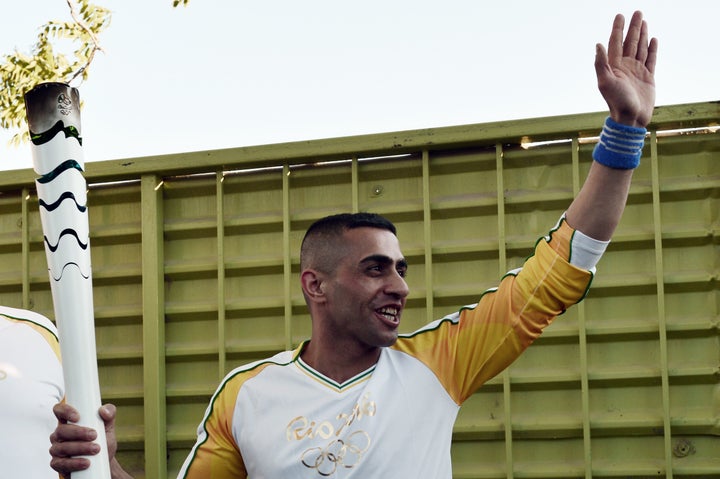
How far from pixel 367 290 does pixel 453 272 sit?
1754 mm

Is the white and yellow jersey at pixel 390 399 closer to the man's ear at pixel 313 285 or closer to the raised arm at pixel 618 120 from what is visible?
the raised arm at pixel 618 120

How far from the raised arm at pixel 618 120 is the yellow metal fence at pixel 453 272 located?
197 cm

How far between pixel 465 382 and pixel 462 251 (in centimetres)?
179

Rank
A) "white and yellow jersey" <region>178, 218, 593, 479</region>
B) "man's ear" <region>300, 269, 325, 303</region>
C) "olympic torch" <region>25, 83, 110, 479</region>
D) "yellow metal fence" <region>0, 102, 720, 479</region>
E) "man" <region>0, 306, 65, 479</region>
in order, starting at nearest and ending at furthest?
"olympic torch" <region>25, 83, 110, 479</region>
"man" <region>0, 306, 65, 479</region>
"white and yellow jersey" <region>178, 218, 593, 479</region>
"man's ear" <region>300, 269, 325, 303</region>
"yellow metal fence" <region>0, 102, 720, 479</region>

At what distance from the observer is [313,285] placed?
3.62 m

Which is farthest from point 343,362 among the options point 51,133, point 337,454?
point 51,133

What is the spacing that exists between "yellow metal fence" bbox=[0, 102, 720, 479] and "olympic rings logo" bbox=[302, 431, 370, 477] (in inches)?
71.1

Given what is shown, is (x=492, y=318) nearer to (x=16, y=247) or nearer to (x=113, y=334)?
(x=113, y=334)

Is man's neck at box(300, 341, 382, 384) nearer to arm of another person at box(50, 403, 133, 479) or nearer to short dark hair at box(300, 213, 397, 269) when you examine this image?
short dark hair at box(300, 213, 397, 269)

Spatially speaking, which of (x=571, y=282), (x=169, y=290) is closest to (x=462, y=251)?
(x=169, y=290)

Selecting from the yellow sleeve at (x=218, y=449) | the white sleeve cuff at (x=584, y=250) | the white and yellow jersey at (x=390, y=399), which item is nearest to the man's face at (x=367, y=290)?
the white and yellow jersey at (x=390, y=399)

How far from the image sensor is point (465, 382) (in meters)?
3.31

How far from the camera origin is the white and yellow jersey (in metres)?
3.09

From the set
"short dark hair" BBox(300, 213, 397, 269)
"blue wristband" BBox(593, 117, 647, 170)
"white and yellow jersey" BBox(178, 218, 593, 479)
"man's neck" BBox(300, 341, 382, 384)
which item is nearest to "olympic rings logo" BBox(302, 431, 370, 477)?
"white and yellow jersey" BBox(178, 218, 593, 479)
